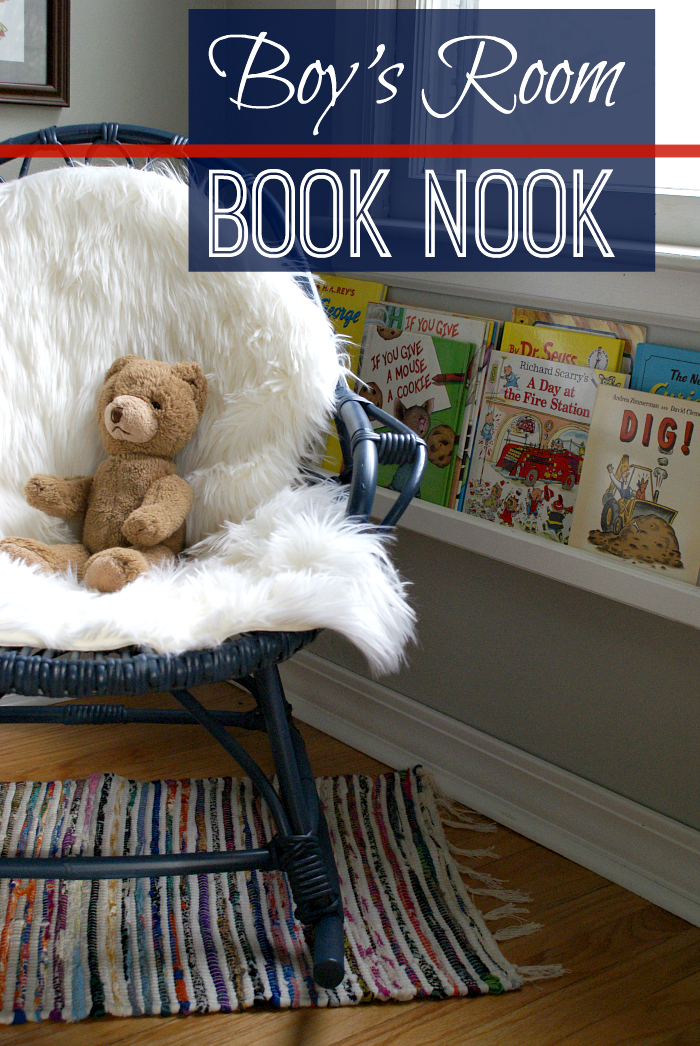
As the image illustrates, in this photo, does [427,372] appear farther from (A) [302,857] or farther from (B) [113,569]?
(A) [302,857]

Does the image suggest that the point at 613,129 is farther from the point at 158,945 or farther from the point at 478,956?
Result: the point at 158,945

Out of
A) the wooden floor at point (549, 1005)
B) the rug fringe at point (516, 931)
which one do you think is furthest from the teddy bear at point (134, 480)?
the rug fringe at point (516, 931)

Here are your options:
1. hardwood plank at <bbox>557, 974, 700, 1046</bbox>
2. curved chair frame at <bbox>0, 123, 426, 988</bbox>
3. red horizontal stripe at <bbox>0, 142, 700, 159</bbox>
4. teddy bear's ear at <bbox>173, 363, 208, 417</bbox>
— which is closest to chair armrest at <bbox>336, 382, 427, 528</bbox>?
curved chair frame at <bbox>0, 123, 426, 988</bbox>

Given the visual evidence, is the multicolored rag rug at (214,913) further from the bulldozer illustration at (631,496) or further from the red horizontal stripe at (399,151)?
the red horizontal stripe at (399,151)

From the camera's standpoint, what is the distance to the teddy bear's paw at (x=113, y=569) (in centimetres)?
108

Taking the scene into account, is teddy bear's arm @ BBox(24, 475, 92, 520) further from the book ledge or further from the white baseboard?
the white baseboard

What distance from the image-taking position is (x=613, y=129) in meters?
1.29

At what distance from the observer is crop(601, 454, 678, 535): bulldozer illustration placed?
3.86 ft

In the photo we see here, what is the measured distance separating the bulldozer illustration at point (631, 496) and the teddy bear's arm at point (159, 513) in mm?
560

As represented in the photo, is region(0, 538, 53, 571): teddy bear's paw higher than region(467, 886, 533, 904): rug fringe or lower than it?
higher

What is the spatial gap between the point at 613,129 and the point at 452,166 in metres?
0.30

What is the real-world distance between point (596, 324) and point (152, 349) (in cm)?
61

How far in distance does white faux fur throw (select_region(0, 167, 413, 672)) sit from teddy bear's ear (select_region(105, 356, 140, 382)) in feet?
0.11

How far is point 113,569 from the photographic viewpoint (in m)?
1.08
